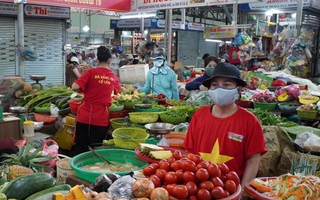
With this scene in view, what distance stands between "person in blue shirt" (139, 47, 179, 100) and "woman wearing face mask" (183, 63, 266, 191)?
369 centimetres

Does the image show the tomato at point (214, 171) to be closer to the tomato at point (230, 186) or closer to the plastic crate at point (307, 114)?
the tomato at point (230, 186)

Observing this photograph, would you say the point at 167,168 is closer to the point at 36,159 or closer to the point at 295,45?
the point at 36,159

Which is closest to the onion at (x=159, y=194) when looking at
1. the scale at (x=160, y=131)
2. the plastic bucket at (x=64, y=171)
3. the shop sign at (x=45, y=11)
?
the plastic bucket at (x=64, y=171)

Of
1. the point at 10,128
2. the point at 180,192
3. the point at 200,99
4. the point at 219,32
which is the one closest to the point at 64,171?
the point at 180,192

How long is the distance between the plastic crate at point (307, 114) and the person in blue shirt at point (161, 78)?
7.62 feet

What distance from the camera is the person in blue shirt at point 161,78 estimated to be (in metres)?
6.59

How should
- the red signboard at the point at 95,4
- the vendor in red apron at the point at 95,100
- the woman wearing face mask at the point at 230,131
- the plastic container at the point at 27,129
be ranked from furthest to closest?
1. the red signboard at the point at 95,4
2. the plastic container at the point at 27,129
3. the vendor in red apron at the point at 95,100
4. the woman wearing face mask at the point at 230,131

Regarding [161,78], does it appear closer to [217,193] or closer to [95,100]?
[95,100]

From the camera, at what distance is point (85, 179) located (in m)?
2.71

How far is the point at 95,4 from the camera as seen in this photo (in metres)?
8.84

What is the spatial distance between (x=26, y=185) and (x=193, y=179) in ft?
3.97

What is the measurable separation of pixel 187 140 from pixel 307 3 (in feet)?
30.6

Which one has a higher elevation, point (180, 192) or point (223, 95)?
point (223, 95)

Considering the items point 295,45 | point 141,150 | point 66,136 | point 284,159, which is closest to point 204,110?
point 141,150
